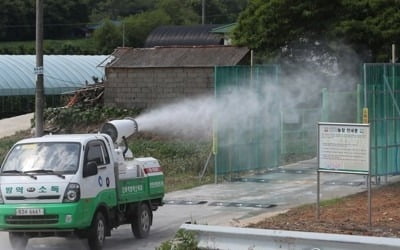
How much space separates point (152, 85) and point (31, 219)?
18089 mm

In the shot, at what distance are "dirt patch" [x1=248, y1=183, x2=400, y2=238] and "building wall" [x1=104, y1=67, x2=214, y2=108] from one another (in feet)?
41.1

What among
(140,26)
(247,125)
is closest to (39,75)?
(247,125)

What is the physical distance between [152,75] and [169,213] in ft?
44.9

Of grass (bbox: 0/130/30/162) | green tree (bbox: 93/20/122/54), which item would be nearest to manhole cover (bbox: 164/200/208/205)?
grass (bbox: 0/130/30/162)

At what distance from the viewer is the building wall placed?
95.2 feet

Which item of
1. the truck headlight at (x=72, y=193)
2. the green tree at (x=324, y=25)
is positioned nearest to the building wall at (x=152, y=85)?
the green tree at (x=324, y=25)

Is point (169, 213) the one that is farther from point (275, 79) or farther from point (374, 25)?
point (374, 25)

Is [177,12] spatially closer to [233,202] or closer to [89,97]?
[89,97]

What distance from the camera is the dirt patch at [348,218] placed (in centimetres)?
1249

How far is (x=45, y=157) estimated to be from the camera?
12.7m

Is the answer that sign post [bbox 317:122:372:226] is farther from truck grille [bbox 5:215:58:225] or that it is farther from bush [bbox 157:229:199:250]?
truck grille [bbox 5:215:58:225]

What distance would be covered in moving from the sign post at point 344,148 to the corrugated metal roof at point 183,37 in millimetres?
51956

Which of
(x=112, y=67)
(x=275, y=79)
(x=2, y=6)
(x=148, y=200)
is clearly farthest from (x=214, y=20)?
(x=148, y=200)

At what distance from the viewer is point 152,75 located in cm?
2988
